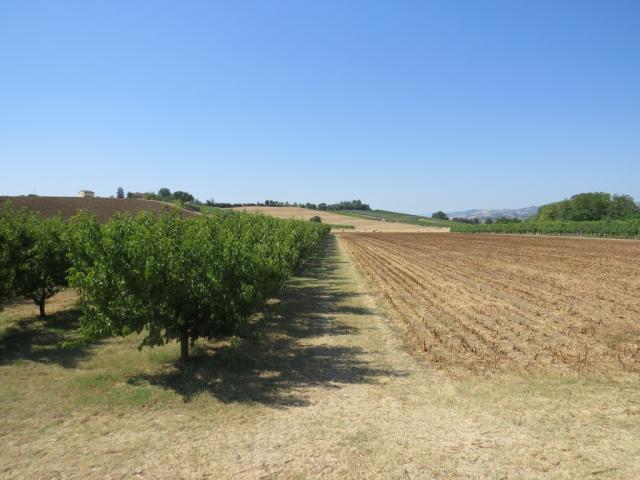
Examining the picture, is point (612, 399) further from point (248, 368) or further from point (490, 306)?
point (490, 306)

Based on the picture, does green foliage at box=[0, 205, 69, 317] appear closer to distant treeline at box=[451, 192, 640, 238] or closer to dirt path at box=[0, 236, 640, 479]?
dirt path at box=[0, 236, 640, 479]

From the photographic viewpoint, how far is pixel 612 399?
752 cm

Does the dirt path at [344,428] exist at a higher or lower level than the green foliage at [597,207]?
lower

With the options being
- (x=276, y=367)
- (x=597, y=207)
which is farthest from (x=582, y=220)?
(x=276, y=367)

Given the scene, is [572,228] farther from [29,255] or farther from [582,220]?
[29,255]

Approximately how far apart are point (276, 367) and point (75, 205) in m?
59.0

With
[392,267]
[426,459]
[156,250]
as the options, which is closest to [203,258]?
[156,250]

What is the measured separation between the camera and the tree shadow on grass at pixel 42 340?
10.4m

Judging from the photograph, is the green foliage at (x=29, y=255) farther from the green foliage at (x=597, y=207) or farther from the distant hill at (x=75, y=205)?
the green foliage at (x=597, y=207)

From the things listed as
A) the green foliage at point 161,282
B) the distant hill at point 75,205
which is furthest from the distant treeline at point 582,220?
the green foliage at point 161,282

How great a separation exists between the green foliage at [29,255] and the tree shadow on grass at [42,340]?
2.47 ft

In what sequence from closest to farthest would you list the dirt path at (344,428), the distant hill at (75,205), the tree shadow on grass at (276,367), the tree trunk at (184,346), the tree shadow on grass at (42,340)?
the dirt path at (344,428) < the tree shadow on grass at (276,367) < the tree trunk at (184,346) < the tree shadow on grass at (42,340) < the distant hill at (75,205)

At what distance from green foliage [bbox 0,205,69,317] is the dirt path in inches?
239

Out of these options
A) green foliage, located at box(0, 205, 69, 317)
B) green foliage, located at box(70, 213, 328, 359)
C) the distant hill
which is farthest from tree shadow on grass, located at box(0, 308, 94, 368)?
the distant hill
